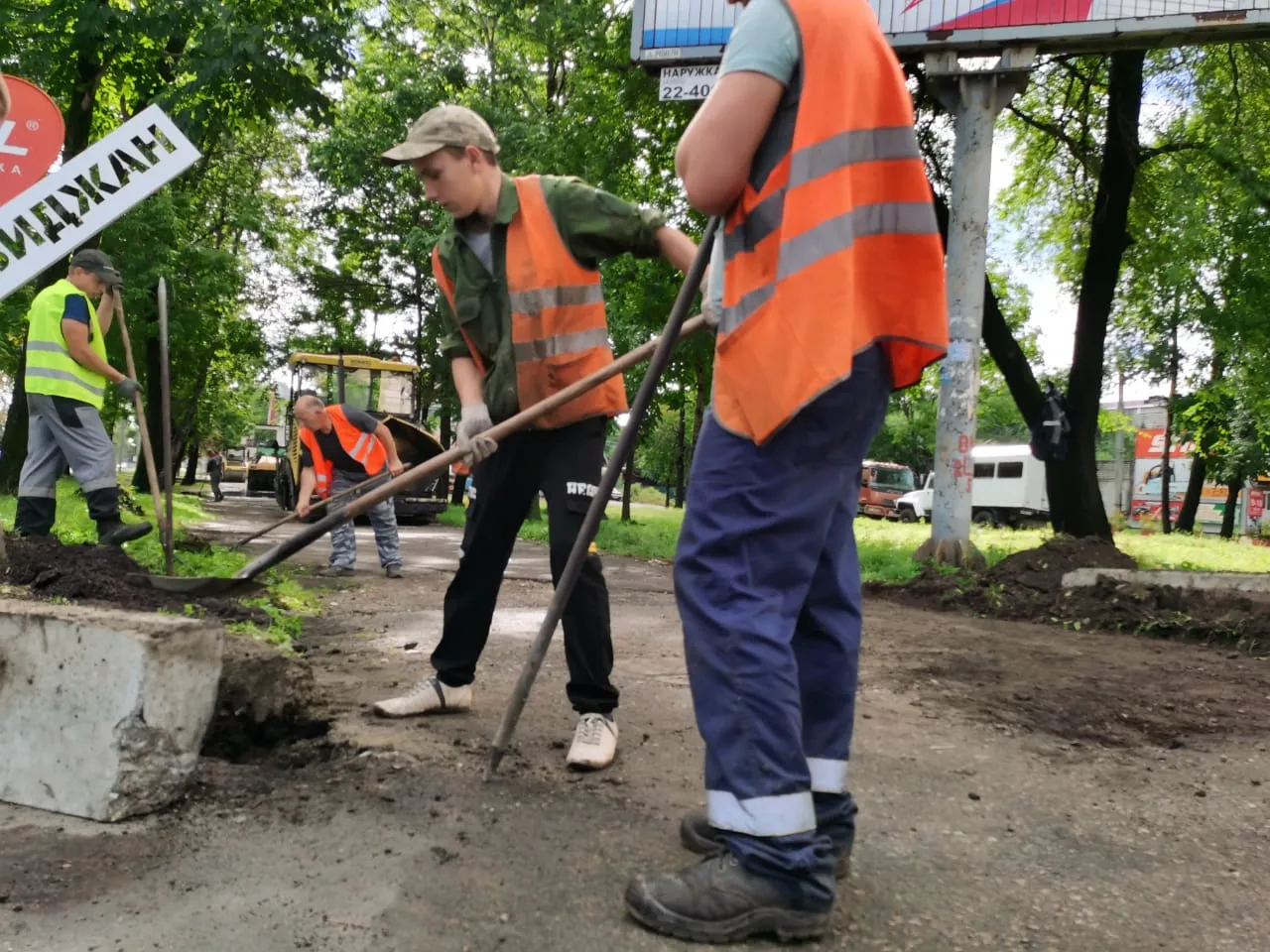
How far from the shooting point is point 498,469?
126 inches

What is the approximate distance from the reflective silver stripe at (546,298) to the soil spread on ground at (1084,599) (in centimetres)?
471

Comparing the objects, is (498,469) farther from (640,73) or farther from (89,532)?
(640,73)

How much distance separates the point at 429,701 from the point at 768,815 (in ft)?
5.66

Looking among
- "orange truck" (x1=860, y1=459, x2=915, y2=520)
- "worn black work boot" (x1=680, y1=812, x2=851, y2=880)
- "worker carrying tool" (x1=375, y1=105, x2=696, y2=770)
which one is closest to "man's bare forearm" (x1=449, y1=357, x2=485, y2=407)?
"worker carrying tool" (x1=375, y1=105, x2=696, y2=770)

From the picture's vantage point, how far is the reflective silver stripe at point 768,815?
188cm

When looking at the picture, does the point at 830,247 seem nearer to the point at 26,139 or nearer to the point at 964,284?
the point at 26,139

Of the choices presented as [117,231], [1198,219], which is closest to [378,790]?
[1198,219]

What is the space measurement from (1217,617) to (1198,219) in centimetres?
734

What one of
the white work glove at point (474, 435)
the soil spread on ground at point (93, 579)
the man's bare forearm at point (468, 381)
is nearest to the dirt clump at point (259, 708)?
the soil spread on ground at point (93, 579)

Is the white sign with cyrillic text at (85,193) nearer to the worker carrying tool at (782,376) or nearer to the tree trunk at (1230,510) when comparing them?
the worker carrying tool at (782,376)

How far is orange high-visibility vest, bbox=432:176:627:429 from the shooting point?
3.05 m

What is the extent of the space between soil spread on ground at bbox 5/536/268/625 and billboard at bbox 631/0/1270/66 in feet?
25.2

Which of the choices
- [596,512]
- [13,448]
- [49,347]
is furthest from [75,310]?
[13,448]

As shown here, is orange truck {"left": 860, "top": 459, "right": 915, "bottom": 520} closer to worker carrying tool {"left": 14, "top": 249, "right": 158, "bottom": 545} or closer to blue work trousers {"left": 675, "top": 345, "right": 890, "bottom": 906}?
worker carrying tool {"left": 14, "top": 249, "right": 158, "bottom": 545}
